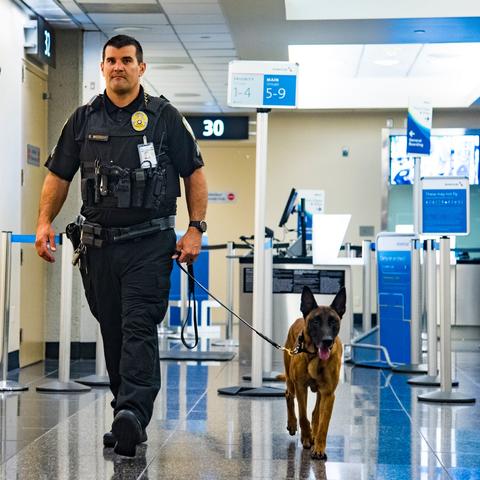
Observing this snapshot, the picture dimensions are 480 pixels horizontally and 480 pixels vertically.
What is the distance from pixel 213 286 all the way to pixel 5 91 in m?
8.83

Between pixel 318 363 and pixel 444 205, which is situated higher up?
pixel 444 205

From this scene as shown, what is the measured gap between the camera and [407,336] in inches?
335

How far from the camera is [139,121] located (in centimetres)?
423

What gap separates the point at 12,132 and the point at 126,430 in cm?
420

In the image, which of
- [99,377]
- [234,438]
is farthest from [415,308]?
[234,438]

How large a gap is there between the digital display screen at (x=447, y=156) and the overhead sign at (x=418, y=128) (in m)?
5.43

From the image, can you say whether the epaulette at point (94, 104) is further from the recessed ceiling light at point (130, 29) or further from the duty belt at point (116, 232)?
the recessed ceiling light at point (130, 29)

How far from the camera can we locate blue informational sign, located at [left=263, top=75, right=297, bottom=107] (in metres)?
6.31

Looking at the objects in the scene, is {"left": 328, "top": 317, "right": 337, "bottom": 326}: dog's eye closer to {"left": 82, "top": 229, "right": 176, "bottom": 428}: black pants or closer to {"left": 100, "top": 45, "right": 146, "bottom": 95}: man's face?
{"left": 82, "top": 229, "right": 176, "bottom": 428}: black pants

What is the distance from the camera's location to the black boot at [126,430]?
3969mm

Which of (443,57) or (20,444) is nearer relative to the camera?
(20,444)

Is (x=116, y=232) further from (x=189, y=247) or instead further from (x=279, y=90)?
(x=279, y=90)

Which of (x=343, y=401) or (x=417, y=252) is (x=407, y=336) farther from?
(x=343, y=401)

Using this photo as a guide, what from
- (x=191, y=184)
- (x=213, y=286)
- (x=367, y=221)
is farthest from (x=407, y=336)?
(x=213, y=286)
